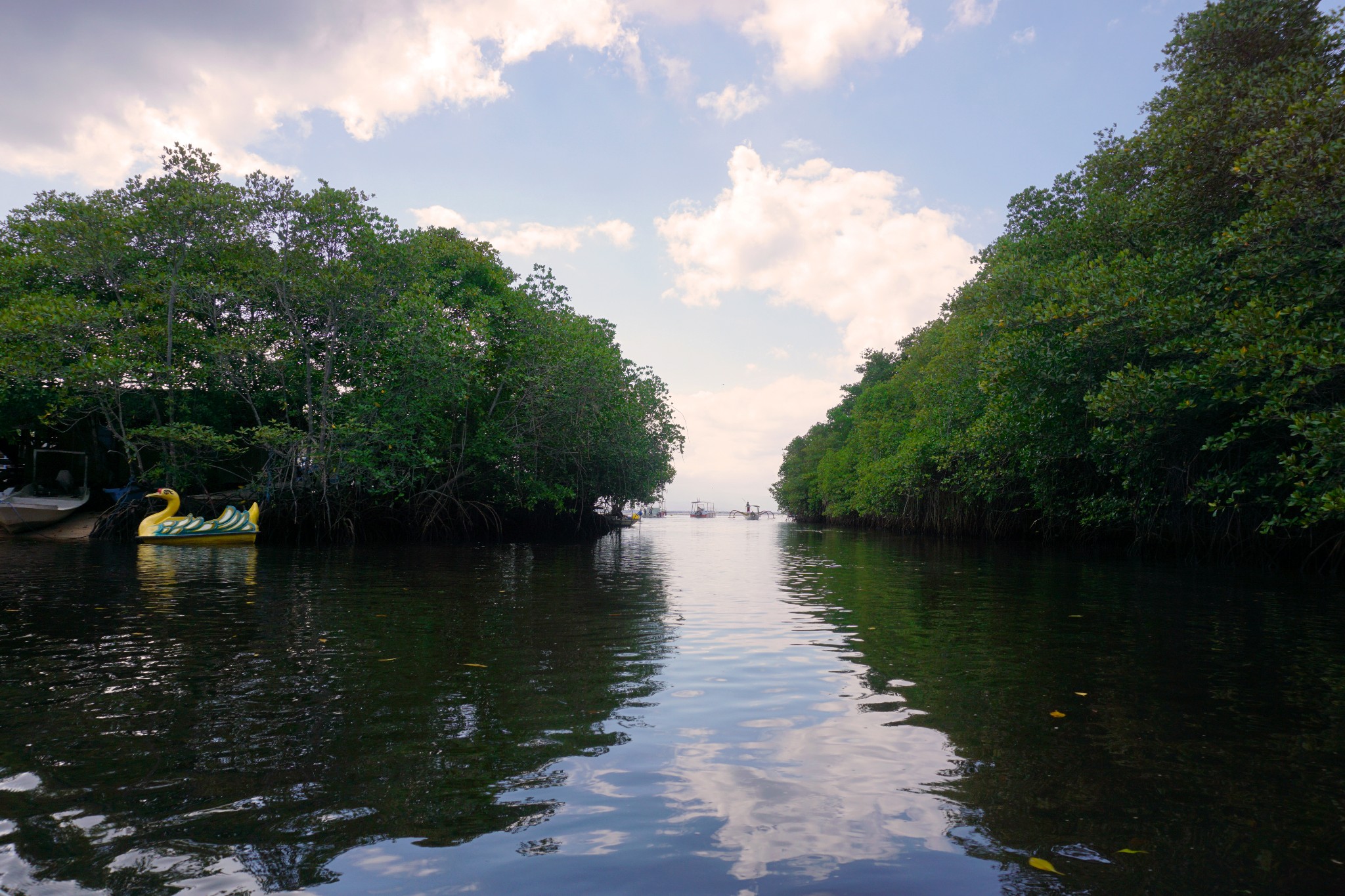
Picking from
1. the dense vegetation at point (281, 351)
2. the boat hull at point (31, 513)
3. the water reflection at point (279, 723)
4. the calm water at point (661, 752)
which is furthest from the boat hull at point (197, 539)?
the calm water at point (661, 752)

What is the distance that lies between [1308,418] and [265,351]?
27.0 meters

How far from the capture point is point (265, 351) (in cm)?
2419

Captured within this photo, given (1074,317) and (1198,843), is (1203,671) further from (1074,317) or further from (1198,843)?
(1074,317)

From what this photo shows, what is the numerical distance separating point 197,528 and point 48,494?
12128mm

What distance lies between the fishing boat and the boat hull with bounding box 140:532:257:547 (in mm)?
7085

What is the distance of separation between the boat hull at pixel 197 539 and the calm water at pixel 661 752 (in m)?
14.1

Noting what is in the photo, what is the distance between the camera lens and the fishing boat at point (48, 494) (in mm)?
24562

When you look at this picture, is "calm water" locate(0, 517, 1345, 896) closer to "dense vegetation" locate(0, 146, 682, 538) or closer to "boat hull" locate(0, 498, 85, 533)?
"dense vegetation" locate(0, 146, 682, 538)

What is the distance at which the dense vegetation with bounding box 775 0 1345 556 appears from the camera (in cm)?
1102

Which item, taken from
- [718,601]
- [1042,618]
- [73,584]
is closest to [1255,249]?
[1042,618]

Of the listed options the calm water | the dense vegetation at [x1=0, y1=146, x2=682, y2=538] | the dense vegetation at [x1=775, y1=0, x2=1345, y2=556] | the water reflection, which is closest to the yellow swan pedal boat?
the dense vegetation at [x1=0, y1=146, x2=682, y2=538]

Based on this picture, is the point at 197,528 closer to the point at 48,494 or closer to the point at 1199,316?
the point at 48,494

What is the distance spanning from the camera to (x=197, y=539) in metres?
21.1

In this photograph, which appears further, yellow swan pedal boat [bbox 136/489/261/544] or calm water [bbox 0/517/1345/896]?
yellow swan pedal boat [bbox 136/489/261/544]
